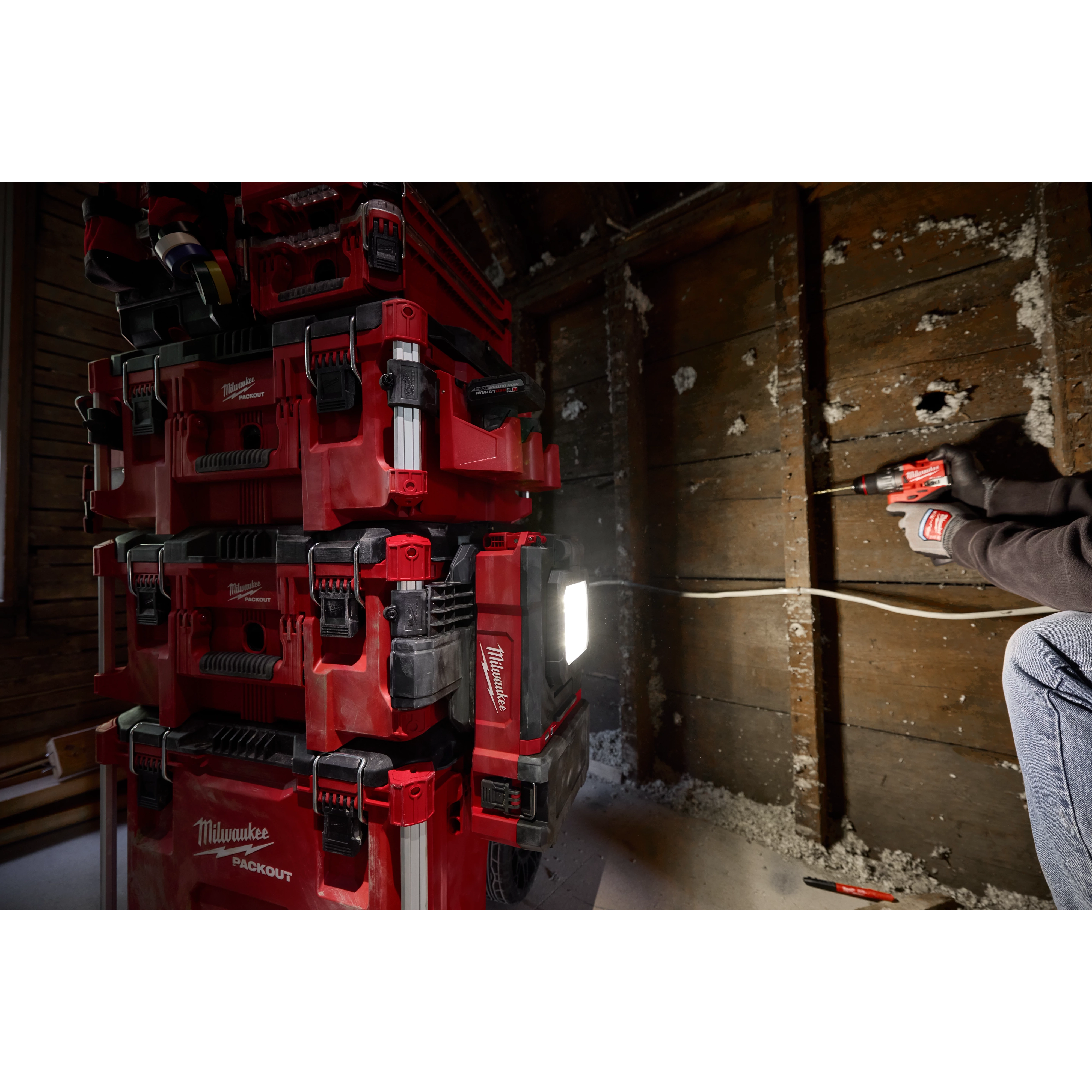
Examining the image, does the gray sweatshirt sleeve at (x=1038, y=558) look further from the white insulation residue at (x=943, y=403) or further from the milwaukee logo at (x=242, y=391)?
the milwaukee logo at (x=242, y=391)

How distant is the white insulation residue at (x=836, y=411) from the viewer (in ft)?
5.85

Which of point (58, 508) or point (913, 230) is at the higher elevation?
point (913, 230)

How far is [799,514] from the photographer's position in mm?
1802

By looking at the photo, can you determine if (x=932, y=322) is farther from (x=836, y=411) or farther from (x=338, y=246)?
(x=338, y=246)

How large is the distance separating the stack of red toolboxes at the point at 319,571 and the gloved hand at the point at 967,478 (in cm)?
140

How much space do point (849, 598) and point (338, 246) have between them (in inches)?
89.6

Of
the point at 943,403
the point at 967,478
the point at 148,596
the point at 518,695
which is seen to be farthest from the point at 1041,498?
the point at 148,596

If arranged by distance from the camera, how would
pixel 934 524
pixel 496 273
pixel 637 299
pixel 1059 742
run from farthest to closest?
pixel 496 273, pixel 637 299, pixel 934 524, pixel 1059 742

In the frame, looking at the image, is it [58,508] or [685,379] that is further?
[58,508]

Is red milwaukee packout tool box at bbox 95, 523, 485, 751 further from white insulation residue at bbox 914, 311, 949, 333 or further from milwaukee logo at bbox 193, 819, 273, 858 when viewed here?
white insulation residue at bbox 914, 311, 949, 333

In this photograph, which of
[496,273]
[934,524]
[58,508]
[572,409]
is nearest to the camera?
[934,524]

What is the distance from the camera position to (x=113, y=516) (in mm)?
1599

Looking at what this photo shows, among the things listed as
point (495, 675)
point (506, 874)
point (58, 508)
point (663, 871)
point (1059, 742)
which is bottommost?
point (663, 871)

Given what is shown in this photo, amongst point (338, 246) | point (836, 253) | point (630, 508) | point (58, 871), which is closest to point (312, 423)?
point (338, 246)
